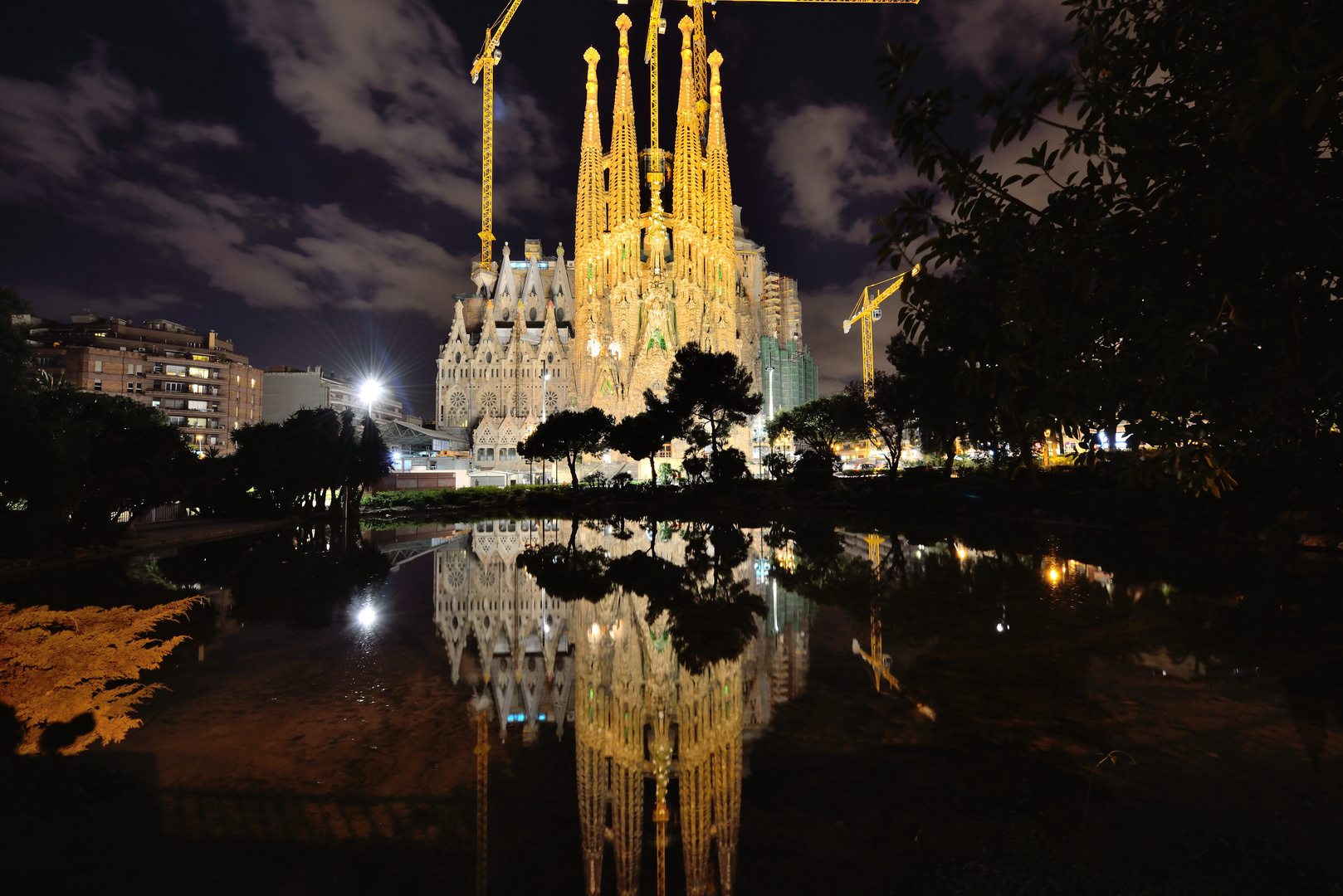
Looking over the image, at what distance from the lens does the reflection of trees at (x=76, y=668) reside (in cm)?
513

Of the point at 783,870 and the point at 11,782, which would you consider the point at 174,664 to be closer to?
the point at 11,782

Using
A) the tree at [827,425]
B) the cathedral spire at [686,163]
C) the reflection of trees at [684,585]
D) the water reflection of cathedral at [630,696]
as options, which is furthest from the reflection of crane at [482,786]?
the cathedral spire at [686,163]

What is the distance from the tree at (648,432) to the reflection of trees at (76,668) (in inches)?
1225

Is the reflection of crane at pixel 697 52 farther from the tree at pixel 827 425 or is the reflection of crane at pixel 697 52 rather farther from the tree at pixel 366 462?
the tree at pixel 366 462

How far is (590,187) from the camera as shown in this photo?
79.7 metres

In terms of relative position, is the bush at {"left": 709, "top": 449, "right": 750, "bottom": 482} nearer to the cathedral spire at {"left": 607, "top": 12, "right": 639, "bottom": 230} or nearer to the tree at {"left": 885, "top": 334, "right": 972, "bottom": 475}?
the tree at {"left": 885, "top": 334, "right": 972, "bottom": 475}

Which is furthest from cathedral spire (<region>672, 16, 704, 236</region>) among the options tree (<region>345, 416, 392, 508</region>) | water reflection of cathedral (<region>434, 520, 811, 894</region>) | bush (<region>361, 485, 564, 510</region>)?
water reflection of cathedral (<region>434, 520, 811, 894</region>)

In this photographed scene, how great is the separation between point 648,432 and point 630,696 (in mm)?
34643

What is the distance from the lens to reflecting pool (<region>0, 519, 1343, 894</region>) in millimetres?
3301

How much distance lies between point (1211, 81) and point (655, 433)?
37274mm

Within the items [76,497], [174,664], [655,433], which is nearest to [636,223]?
[655,433]

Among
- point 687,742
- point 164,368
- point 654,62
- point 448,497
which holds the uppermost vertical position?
point 654,62

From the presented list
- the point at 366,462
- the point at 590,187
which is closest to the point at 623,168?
the point at 590,187

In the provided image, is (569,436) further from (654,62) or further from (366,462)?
(654,62)
